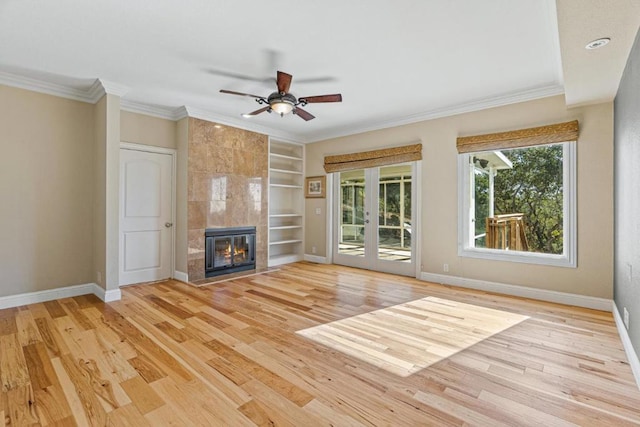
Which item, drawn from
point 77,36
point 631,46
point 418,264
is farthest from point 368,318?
point 77,36

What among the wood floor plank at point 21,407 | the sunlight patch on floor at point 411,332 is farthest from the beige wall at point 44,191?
the sunlight patch on floor at point 411,332

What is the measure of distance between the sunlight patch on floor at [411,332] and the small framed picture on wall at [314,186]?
3262 millimetres

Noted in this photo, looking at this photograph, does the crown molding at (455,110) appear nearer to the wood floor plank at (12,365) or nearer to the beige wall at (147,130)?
the beige wall at (147,130)

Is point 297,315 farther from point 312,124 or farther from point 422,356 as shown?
point 312,124

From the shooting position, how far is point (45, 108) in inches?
152

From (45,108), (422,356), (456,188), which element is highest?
(45,108)

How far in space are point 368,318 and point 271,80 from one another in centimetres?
288

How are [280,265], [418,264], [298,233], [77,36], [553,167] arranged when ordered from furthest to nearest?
[298,233], [280,265], [418,264], [553,167], [77,36]

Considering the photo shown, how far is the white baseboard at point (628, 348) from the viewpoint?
6.94 feet

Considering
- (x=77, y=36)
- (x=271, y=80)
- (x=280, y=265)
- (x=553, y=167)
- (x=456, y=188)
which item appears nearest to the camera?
(x=77, y=36)

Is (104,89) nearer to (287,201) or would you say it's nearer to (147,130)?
(147,130)

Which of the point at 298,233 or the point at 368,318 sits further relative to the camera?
the point at 298,233

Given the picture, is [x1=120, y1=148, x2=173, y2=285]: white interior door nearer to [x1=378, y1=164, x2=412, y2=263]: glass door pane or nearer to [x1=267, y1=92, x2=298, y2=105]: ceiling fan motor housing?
[x1=267, y1=92, x2=298, y2=105]: ceiling fan motor housing

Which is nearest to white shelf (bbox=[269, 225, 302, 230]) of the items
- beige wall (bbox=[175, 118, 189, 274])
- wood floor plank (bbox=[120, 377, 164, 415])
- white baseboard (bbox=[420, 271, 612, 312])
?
beige wall (bbox=[175, 118, 189, 274])
